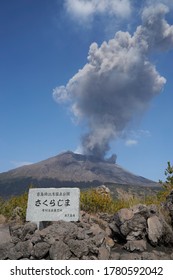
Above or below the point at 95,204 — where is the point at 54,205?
below

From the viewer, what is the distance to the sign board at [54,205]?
50.2 ft

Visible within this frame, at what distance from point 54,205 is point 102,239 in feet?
9.77

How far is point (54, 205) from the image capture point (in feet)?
51.1

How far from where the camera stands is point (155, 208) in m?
15.5

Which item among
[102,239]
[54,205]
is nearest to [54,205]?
[54,205]

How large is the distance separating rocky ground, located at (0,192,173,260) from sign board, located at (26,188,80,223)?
66 centimetres

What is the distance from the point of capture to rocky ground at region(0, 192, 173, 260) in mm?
12555

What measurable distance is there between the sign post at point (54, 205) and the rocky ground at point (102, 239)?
66 centimetres

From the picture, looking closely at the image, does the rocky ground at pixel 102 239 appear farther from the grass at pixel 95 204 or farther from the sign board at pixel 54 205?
the grass at pixel 95 204

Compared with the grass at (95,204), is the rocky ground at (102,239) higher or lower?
lower

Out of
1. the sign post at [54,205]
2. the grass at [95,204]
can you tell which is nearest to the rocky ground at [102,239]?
the sign post at [54,205]

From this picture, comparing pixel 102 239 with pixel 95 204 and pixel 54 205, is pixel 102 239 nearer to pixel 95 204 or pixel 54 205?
pixel 54 205
